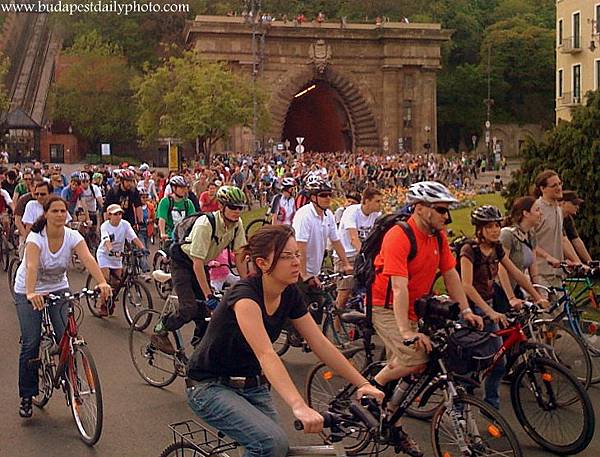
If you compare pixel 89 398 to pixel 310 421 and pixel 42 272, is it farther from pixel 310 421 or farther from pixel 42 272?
pixel 310 421

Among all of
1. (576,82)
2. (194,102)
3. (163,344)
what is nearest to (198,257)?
(163,344)

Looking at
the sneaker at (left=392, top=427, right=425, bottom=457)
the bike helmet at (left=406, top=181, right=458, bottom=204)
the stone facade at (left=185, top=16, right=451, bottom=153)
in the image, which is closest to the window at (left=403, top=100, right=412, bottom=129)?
the stone facade at (left=185, top=16, right=451, bottom=153)

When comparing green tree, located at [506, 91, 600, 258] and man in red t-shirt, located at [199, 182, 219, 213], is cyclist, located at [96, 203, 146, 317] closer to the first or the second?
man in red t-shirt, located at [199, 182, 219, 213]

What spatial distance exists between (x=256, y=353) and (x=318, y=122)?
79.3 m

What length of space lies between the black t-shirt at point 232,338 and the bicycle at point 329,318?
189 inches

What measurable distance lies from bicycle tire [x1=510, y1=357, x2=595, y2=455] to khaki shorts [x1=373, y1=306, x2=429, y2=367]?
998mm

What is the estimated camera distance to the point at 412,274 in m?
6.73

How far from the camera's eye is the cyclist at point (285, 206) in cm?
1623

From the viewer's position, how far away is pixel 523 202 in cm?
884

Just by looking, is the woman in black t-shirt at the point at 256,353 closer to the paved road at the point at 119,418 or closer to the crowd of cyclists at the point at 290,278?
the crowd of cyclists at the point at 290,278

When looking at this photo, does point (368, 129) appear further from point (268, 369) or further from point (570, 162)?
point (268, 369)

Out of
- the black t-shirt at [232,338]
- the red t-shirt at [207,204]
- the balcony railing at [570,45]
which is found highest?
the balcony railing at [570,45]

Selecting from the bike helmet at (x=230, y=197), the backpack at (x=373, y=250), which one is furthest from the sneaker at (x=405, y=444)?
the bike helmet at (x=230, y=197)

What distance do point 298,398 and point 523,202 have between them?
495 centimetres
